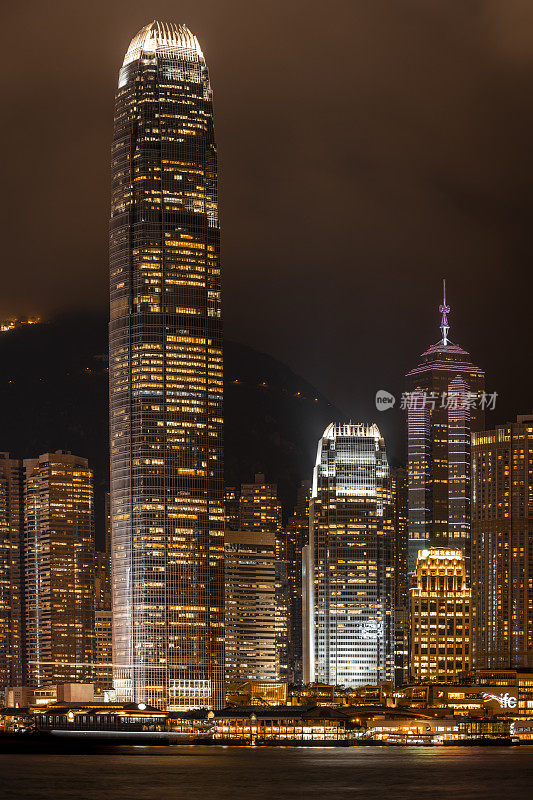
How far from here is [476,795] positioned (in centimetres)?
19488

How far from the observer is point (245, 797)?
190 metres

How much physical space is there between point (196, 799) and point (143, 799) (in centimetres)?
525

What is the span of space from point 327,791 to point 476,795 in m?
15.2

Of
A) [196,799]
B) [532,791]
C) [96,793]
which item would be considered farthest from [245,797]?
[532,791]

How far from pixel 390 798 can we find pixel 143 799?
24203 mm

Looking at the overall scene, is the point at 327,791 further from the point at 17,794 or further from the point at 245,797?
the point at 17,794

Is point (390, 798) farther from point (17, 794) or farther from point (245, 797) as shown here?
point (17, 794)

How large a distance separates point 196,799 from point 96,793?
1406 cm

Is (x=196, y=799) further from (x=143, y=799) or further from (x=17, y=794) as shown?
(x=17, y=794)

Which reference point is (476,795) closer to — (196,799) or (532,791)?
(532,791)

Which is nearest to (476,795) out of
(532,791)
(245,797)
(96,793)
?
(532,791)

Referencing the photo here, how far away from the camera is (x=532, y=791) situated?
198 metres

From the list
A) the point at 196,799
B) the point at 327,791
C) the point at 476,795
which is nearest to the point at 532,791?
the point at 476,795

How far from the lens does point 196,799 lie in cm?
18875
